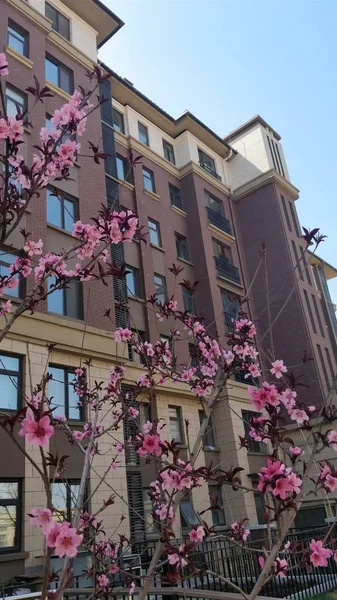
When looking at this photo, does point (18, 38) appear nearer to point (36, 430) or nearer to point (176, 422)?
point (176, 422)

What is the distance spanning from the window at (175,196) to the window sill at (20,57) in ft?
34.9

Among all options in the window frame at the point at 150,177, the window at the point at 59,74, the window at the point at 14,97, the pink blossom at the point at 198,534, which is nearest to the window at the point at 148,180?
the window frame at the point at 150,177

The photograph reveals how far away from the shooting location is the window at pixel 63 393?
44.2ft

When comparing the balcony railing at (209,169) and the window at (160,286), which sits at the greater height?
the balcony railing at (209,169)

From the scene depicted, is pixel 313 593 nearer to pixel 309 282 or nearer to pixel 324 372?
pixel 324 372

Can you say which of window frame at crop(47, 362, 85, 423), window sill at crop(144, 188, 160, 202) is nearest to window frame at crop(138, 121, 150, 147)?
window sill at crop(144, 188, 160, 202)

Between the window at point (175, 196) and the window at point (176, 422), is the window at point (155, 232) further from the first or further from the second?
the window at point (176, 422)

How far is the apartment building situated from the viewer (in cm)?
1281

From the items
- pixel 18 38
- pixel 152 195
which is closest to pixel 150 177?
pixel 152 195

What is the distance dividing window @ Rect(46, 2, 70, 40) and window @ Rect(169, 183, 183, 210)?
8922 millimetres

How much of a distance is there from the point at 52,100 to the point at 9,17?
2.94m

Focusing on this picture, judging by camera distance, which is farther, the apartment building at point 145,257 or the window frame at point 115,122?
the window frame at point 115,122

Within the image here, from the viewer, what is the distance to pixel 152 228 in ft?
75.2

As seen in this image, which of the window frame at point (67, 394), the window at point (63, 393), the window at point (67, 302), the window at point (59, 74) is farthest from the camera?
the window at point (59, 74)
